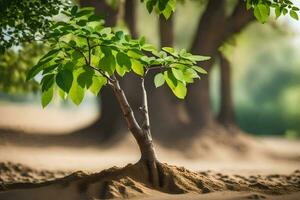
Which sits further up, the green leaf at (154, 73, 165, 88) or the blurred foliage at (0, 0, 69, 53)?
the blurred foliage at (0, 0, 69, 53)

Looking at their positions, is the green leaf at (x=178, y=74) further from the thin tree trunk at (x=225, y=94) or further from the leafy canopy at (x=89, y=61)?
the thin tree trunk at (x=225, y=94)

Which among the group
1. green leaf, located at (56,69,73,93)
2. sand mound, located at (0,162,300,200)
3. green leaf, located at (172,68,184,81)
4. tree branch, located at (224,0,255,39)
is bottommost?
sand mound, located at (0,162,300,200)

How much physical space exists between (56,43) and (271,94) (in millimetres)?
26027

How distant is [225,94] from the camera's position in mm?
18391

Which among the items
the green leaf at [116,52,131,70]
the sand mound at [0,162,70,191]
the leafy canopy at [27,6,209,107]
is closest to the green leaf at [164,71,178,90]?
the leafy canopy at [27,6,209,107]

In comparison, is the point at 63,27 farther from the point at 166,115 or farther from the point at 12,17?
the point at 166,115

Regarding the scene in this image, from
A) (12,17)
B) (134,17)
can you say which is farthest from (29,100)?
(12,17)

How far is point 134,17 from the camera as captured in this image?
55.7 feet

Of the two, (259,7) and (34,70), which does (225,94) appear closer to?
(259,7)

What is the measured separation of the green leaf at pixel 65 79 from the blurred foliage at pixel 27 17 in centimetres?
182

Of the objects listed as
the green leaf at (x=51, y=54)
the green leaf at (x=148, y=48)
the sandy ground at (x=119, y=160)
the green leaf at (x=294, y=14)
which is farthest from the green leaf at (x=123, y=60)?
the sandy ground at (x=119, y=160)

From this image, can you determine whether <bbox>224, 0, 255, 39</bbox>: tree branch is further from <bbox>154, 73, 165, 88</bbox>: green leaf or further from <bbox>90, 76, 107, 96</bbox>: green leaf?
<bbox>90, 76, 107, 96</bbox>: green leaf

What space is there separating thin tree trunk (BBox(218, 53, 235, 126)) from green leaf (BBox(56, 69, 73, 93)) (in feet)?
39.2

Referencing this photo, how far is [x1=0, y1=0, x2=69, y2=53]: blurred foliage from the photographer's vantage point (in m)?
7.63
